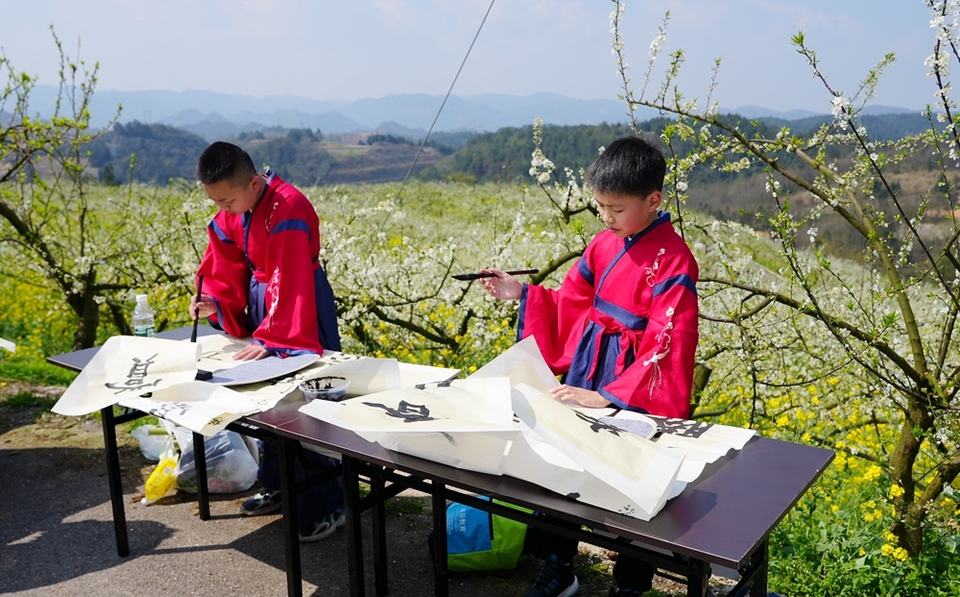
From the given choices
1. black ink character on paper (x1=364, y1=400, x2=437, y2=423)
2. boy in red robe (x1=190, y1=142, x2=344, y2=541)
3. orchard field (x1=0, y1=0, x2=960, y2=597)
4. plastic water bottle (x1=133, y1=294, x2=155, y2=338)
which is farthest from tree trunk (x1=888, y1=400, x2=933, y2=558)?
plastic water bottle (x1=133, y1=294, x2=155, y2=338)

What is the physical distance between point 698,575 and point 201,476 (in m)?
3.00

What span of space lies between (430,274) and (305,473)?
348cm

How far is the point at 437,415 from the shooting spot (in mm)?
2230

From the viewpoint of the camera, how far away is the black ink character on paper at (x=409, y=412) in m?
2.22

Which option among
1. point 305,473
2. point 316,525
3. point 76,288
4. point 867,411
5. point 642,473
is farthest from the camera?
point 76,288

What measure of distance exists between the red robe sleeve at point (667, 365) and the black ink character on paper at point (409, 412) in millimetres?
728

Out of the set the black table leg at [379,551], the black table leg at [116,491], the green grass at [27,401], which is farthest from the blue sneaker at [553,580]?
the green grass at [27,401]

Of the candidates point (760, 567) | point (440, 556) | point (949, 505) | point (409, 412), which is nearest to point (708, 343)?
point (949, 505)

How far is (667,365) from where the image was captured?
2.59 metres

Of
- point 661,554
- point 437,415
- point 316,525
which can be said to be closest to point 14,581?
point 316,525

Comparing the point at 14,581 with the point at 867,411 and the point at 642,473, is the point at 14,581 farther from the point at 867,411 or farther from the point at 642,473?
the point at 867,411

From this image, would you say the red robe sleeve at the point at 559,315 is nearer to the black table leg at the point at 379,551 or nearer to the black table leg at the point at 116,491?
the black table leg at the point at 379,551

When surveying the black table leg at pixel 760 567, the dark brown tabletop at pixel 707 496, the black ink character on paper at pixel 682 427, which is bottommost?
the black table leg at pixel 760 567

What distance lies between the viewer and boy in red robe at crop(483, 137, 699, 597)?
8.48ft
